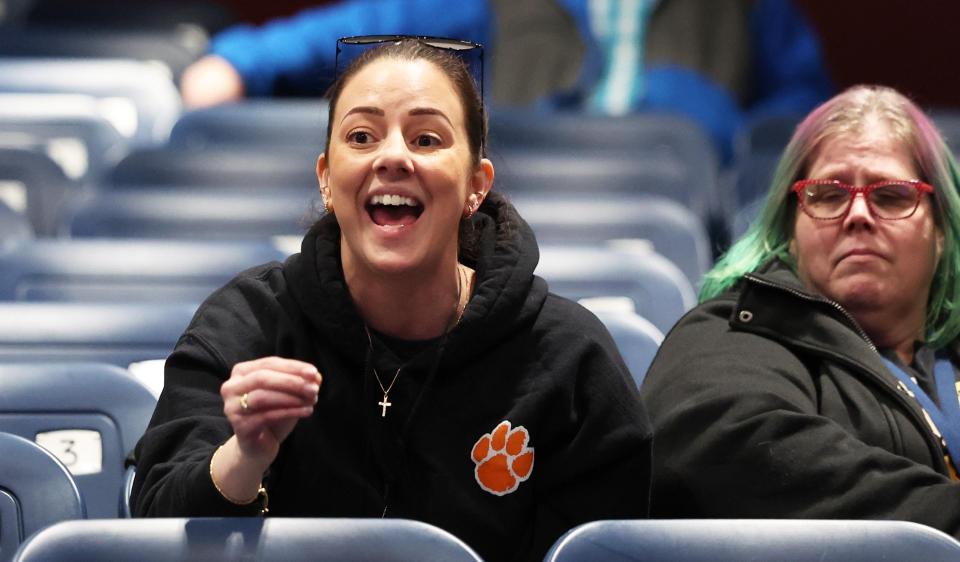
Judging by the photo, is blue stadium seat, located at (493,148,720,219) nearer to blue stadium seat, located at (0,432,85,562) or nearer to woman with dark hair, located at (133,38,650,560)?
woman with dark hair, located at (133,38,650,560)

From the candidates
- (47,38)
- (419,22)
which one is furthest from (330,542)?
(47,38)

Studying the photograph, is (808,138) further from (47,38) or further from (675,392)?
(47,38)

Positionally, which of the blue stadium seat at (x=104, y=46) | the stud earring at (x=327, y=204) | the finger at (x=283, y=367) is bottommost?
the blue stadium seat at (x=104, y=46)

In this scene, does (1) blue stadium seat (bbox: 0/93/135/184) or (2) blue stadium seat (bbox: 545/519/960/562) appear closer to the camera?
(2) blue stadium seat (bbox: 545/519/960/562)

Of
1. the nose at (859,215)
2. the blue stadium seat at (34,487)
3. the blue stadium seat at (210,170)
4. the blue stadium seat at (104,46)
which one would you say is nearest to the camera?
the blue stadium seat at (34,487)

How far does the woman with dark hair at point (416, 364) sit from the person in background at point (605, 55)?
2462 millimetres

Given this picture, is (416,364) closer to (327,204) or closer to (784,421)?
(327,204)

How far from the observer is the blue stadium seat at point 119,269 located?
8.41 feet

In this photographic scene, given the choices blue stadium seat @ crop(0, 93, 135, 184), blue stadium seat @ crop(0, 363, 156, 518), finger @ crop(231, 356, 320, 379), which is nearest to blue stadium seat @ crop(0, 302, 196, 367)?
blue stadium seat @ crop(0, 363, 156, 518)

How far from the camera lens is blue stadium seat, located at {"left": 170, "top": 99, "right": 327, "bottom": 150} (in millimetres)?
3725

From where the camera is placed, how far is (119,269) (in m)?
2.61

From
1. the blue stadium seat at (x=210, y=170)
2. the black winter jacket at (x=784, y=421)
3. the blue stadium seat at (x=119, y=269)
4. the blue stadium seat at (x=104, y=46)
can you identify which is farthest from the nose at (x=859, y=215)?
the blue stadium seat at (x=104, y=46)

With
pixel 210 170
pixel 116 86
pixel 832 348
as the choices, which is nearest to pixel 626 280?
pixel 832 348

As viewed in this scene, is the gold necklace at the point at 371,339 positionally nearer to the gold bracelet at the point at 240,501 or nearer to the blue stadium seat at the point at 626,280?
the gold bracelet at the point at 240,501
